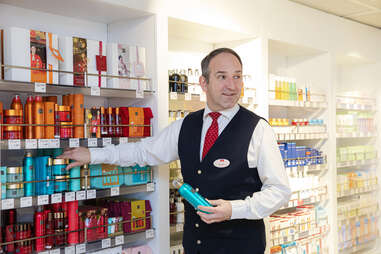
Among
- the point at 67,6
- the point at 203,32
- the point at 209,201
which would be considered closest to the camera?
the point at 209,201

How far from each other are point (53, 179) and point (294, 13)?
3297 millimetres

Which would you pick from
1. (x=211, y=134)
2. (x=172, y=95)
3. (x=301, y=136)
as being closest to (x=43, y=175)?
(x=211, y=134)

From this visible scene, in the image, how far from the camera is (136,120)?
3422 millimetres

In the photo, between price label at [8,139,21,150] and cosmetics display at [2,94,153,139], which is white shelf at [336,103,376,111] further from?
price label at [8,139,21,150]

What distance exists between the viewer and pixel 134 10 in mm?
3400

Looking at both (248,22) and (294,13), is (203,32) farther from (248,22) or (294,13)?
(294,13)

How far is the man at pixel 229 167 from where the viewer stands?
2671 millimetres

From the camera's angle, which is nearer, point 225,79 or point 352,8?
point 225,79

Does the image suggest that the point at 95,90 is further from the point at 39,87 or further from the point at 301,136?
the point at 301,136

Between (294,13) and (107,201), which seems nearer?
(107,201)

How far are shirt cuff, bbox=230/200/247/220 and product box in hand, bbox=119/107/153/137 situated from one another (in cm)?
115

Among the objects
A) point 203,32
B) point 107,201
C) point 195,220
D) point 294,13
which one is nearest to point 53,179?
point 107,201

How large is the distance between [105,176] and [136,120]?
495 mm

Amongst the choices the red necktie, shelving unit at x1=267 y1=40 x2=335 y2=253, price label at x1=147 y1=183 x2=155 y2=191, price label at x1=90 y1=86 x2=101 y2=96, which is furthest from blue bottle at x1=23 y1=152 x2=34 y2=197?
shelving unit at x1=267 y1=40 x2=335 y2=253
